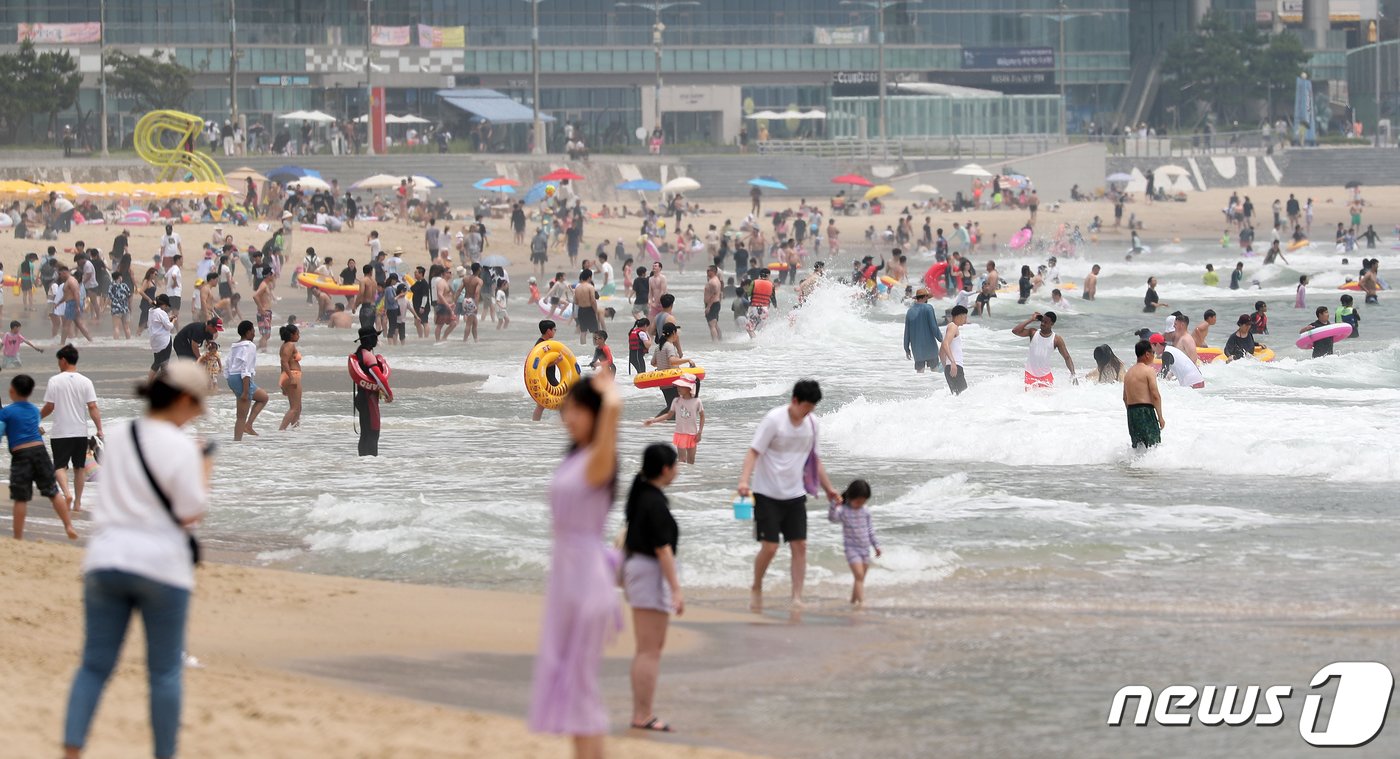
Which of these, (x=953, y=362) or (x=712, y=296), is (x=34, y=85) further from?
(x=953, y=362)

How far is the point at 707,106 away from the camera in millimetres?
77438

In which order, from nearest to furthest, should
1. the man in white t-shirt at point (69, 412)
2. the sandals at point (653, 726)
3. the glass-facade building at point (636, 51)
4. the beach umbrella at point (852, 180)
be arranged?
1. the sandals at point (653, 726)
2. the man in white t-shirt at point (69, 412)
3. the beach umbrella at point (852, 180)
4. the glass-facade building at point (636, 51)

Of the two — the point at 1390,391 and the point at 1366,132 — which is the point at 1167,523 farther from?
the point at 1366,132

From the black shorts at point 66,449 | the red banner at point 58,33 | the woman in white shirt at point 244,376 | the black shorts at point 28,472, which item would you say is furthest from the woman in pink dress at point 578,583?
the red banner at point 58,33

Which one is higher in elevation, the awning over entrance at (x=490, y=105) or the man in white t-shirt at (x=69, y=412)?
the awning over entrance at (x=490, y=105)

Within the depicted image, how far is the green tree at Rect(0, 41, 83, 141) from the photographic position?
57281 millimetres

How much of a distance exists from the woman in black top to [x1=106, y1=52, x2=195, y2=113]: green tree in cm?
5963

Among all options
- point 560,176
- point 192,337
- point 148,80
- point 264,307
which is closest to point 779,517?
point 192,337

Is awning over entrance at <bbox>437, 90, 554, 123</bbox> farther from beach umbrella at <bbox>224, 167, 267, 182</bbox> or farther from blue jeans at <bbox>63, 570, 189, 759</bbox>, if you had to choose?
blue jeans at <bbox>63, 570, 189, 759</bbox>

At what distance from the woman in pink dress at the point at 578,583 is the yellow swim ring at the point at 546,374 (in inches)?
417

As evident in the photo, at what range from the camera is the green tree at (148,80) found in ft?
206

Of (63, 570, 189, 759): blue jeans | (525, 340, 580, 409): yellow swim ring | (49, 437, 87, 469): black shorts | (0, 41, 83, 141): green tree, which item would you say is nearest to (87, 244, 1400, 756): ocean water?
(525, 340, 580, 409): yellow swim ring

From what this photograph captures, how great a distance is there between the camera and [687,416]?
564 inches

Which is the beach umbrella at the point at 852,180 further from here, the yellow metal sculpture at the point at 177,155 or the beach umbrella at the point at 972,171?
Answer: the yellow metal sculpture at the point at 177,155
